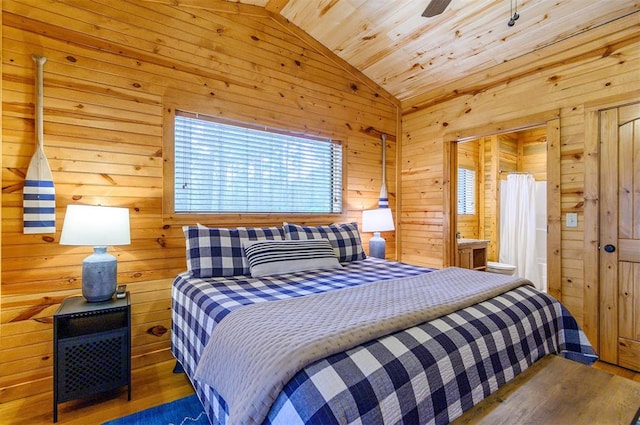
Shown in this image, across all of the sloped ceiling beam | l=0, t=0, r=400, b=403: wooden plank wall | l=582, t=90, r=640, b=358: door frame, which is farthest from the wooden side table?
the sloped ceiling beam

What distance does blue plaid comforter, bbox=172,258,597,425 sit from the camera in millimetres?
898

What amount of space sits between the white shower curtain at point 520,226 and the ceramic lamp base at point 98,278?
514 cm

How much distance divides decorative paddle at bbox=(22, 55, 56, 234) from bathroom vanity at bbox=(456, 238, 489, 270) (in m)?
3.78

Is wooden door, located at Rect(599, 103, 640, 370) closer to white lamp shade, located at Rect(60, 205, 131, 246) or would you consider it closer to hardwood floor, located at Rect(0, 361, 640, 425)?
hardwood floor, located at Rect(0, 361, 640, 425)

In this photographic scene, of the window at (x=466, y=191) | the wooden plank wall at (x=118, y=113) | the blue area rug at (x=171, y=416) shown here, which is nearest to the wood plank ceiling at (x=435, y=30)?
the wooden plank wall at (x=118, y=113)

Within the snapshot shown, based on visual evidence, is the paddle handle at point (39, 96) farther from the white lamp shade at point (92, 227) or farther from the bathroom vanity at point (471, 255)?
the bathroom vanity at point (471, 255)

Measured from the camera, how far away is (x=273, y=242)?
94.3 inches

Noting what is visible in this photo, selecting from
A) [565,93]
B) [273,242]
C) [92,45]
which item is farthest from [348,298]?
[565,93]

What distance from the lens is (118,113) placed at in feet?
7.67

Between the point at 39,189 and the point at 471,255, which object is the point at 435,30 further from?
the point at 39,189

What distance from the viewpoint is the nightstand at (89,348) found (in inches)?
70.4

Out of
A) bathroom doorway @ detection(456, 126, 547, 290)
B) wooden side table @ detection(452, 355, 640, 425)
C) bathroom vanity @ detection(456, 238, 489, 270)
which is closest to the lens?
wooden side table @ detection(452, 355, 640, 425)

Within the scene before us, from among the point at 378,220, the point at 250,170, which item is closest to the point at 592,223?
the point at 378,220

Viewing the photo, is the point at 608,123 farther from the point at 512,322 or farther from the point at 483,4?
the point at 512,322
